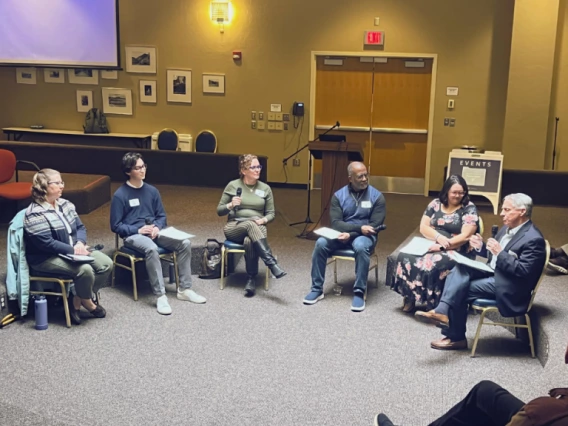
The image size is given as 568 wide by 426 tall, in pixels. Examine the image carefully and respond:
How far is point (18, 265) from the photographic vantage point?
482 centimetres

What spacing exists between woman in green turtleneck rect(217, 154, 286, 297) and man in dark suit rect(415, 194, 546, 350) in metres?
1.48

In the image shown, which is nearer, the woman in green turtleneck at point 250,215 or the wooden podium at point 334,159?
the woman in green turtleneck at point 250,215

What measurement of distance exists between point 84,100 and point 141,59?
1107mm

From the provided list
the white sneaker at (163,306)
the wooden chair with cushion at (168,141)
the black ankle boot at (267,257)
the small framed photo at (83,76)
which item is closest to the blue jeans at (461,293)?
the black ankle boot at (267,257)

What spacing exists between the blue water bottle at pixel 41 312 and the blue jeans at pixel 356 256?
2.00 m

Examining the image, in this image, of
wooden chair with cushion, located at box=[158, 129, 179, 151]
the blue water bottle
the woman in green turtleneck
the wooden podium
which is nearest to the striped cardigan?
the blue water bottle

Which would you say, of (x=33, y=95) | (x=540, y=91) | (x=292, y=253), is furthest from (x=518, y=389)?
(x=33, y=95)

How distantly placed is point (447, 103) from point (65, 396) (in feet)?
23.4

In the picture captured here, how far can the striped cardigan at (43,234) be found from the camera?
4.78 metres

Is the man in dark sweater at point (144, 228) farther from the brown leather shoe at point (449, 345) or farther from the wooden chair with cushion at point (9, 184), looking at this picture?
the brown leather shoe at point (449, 345)

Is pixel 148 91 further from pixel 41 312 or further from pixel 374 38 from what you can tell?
pixel 41 312

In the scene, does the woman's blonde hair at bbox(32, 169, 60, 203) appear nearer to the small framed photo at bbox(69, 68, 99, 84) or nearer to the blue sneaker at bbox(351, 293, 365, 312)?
the blue sneaker at bbox(351, 293, 365, 312)

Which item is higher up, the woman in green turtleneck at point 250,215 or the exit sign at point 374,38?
the exit sign at point 374,38

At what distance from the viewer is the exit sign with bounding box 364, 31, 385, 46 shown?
31.4 feet
